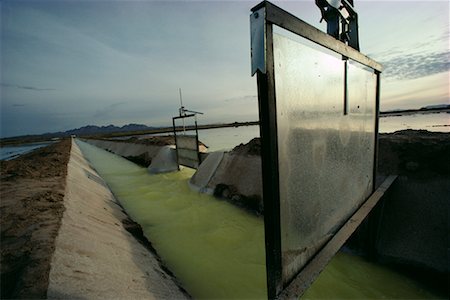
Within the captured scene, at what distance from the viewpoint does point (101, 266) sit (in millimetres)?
2877

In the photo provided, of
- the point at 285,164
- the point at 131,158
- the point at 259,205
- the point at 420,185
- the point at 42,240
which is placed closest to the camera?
the point at 285,164

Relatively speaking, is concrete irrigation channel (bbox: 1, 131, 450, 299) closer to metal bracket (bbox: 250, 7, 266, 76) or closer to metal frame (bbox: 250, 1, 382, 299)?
metal frame (bbox: 250, 1, 382, 299)

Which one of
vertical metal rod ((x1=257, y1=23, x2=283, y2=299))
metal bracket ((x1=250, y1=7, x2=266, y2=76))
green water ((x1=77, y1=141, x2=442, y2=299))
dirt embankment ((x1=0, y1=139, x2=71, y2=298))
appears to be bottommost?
green water ((x1=77, y1=141, x2=442, y2=299))

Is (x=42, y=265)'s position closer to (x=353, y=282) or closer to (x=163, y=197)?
(x=353, y=282)

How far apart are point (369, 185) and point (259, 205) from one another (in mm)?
2934

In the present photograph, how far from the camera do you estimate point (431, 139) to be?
4.83 metres

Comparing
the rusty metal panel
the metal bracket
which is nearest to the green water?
the rusty metal panel

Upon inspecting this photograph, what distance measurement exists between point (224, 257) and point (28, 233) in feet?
10.5

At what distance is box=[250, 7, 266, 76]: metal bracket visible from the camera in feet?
4.91

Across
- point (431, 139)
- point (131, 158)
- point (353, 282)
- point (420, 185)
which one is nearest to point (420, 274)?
point (353, 282)

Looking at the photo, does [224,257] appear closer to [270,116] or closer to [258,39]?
[270,116]

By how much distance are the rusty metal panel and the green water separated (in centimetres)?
141

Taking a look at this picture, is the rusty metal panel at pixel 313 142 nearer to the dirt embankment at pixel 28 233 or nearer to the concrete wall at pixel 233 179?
the dirt embankment at pixel 28 233

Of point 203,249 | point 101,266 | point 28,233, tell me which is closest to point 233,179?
point 203,249
